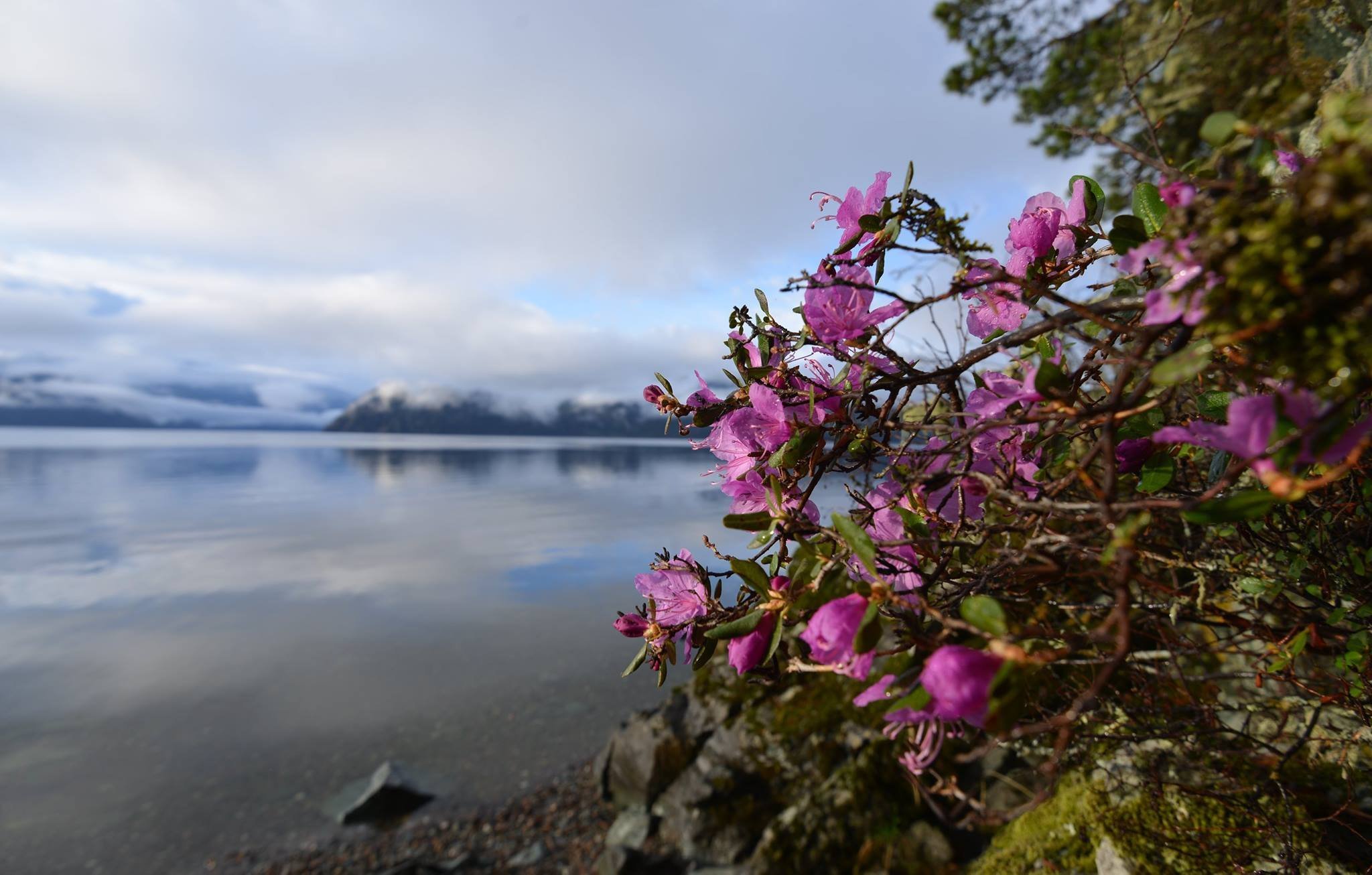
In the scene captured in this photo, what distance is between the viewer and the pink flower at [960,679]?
0.65 meters

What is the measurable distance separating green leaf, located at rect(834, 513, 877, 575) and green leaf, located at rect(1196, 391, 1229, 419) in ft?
2.28

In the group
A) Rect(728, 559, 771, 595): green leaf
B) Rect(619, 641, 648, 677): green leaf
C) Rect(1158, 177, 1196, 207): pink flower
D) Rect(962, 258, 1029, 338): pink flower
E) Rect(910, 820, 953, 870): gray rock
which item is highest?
Rect(1158, 177, 1196, 207): pink flower

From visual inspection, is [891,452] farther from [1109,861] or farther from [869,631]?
[1109,861]

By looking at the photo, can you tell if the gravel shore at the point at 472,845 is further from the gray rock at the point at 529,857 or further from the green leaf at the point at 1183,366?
the green leaf at the point at 1183,366

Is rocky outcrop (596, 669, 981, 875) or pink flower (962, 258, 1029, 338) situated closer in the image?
pink flower (962, 258, 1029, 338)

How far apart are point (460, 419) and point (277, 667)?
19169cm

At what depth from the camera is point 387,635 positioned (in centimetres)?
1103

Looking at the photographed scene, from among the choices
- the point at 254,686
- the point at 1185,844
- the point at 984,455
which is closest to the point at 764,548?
the point at 984,455

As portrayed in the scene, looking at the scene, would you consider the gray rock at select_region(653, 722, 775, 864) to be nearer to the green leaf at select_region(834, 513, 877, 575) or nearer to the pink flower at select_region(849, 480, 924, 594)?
the pink flower at select_region(849, 480, 924, 594)

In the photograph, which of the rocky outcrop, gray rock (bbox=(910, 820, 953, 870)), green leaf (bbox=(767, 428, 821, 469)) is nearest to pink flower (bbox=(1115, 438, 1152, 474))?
green leaf (bbox=(767, 428, 821, 469))

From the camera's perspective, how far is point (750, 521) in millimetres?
1006

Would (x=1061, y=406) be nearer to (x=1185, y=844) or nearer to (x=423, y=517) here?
(x=1185, y=844)

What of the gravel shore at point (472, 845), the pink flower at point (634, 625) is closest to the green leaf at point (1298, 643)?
the pink flower at point (634, 625)

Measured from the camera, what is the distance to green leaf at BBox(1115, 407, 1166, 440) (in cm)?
99
